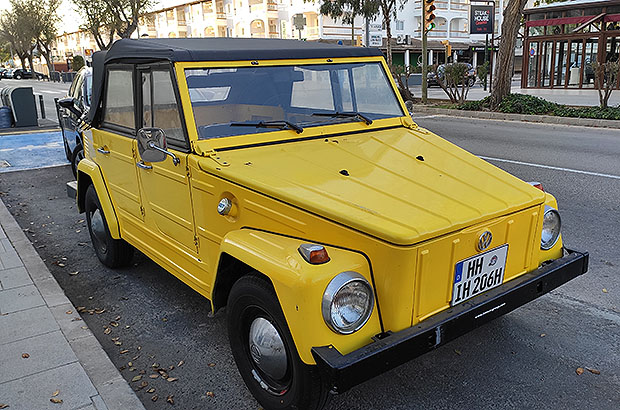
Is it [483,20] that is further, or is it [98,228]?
[483,20]

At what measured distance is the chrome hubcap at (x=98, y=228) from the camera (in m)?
5.07

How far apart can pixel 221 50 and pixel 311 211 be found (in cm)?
153

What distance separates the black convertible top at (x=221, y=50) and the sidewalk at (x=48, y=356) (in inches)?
78.2

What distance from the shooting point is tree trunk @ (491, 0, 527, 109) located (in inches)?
622

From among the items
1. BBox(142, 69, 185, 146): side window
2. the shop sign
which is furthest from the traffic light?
BBox(142, 69, 185, 146): side window

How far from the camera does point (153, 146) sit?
3.52 m

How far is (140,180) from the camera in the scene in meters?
4.10

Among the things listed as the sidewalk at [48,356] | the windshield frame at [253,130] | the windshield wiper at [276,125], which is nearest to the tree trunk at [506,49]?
the windshield frame at [253,130]

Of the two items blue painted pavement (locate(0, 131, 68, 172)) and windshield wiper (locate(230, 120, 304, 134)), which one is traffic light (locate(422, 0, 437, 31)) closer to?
blue painted pavement (locate(0, 131, 68, 172))

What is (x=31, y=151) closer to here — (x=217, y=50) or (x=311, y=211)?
(x=217, y=50)

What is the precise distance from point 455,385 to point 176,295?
96.8 inches

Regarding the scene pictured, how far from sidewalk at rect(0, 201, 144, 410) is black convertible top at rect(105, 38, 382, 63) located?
6.52ft

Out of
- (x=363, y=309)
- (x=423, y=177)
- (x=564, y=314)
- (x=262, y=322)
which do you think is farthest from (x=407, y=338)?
(x=564, y=314)

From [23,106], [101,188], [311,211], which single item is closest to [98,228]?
[101,188]
